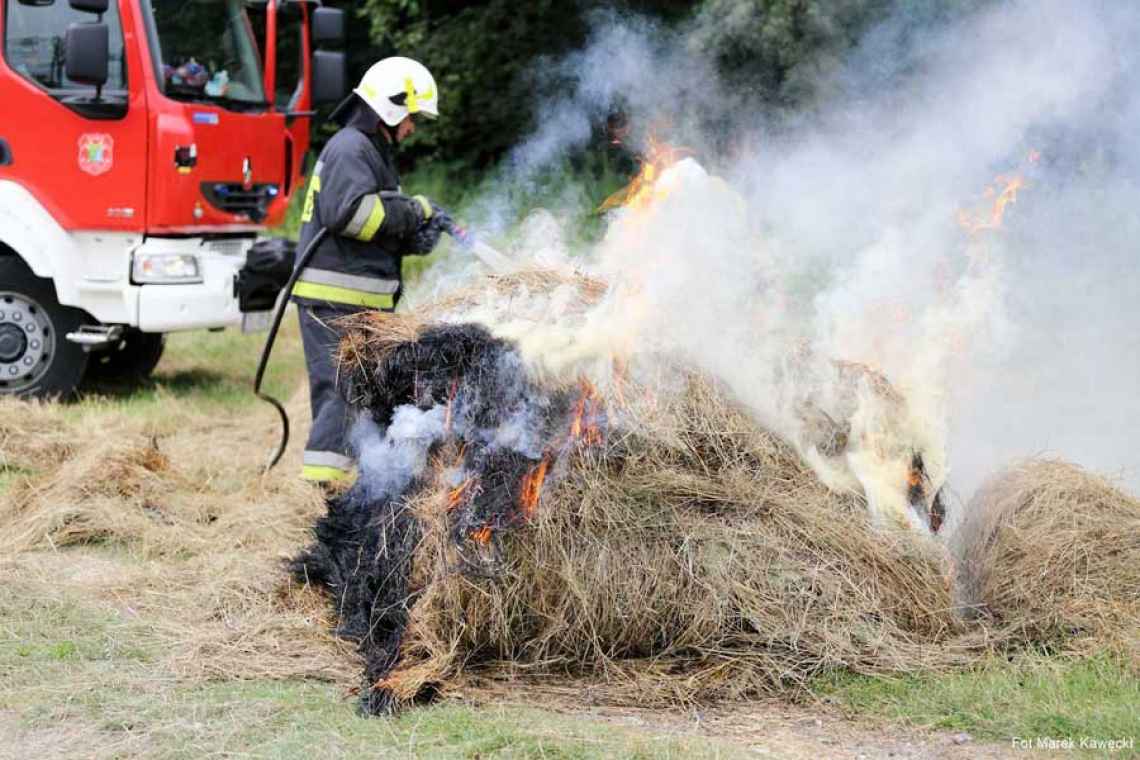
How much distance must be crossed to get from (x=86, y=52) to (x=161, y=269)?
1.41 meters

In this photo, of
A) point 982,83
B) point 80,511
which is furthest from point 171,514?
point 982,83

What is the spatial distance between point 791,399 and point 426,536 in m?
1.41

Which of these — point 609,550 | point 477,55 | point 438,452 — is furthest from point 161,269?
point 477,55

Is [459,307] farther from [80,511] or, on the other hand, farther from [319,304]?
[80,511]

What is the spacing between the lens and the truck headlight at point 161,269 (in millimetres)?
8305

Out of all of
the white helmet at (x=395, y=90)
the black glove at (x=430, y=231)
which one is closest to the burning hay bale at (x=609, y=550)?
the black glove at (x=430, y=231)

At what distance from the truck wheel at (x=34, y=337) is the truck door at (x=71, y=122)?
0.52 meters

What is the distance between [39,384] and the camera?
27.9ft

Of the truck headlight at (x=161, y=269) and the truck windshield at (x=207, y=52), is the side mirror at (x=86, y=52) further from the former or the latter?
the truck headlight at (x=161, y=269)

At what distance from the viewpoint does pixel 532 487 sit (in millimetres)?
4164

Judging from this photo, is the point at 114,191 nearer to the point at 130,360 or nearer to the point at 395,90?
the point at 130,360

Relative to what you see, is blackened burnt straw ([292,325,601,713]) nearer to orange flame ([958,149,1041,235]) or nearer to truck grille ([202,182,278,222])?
orange flame ([958,149,1041,235])

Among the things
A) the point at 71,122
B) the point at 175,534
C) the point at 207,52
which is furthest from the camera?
the point at 207,52

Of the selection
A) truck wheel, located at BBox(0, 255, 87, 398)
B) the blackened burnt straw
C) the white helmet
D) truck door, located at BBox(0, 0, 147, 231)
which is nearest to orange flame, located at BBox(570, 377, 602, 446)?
the blackened burnt straw
